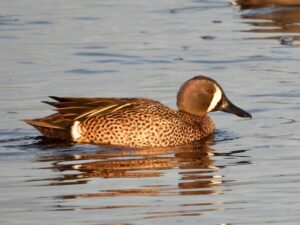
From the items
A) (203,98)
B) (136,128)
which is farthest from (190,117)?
(136,128)

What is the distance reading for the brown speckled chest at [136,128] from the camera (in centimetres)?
1216

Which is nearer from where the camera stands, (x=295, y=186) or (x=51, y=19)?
(x=295, y=186)

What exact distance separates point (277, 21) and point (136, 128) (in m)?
7.89

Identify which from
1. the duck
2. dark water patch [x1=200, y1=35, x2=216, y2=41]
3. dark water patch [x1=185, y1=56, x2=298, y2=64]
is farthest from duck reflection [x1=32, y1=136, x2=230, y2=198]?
the duck

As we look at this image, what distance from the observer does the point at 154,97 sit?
46.3ft

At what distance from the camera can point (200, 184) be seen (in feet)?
33.2

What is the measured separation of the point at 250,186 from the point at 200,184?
0.44 meters

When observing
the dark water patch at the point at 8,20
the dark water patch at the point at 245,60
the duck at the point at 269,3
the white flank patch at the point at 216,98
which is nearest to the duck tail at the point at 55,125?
the white flank patch at the point at 216,98

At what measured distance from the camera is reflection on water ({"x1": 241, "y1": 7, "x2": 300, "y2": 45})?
59.8 feet

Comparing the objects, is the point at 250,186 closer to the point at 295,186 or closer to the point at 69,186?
the point at 295,186

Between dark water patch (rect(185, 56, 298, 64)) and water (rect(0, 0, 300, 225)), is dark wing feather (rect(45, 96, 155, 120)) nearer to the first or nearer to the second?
water (rect(0, 0, 300, 225))

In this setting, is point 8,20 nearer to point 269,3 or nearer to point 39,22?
point 39,22

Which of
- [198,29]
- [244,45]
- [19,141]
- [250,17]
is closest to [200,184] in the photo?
[19,141]

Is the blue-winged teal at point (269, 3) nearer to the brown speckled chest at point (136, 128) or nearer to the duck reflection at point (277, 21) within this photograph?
the duck reflection at point (277, 21)
